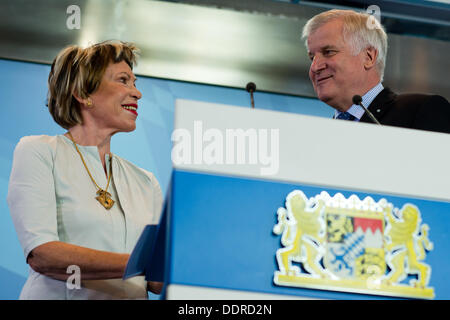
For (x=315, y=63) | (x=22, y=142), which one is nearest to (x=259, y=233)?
(x=22, y=142)

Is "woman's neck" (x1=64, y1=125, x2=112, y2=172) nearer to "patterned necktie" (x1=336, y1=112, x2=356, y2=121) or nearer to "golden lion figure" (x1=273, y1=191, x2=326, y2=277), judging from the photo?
"patterned necktie" (x1=336, y1=112, x2=356, y2=121)

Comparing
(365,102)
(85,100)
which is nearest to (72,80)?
(85,100)

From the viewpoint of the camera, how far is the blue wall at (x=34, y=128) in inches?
122

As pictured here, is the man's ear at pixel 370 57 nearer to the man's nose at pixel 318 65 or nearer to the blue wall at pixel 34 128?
the man's nose at pixel 318 65

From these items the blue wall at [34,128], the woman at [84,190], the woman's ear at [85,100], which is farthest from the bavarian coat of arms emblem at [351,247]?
the blue wall at [34,128]

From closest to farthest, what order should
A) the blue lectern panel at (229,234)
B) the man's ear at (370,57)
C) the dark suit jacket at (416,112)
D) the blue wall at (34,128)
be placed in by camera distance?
the blue lectern panel at (229,234)
the dark suit jacket at (416,112)
the man's ear at (370,57)
the blue wall at (34,128)

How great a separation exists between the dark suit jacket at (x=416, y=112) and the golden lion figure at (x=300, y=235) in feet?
2.76

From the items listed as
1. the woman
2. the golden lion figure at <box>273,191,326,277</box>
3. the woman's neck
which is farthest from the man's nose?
the golden lion figure at <box>273,191,326,277</box>

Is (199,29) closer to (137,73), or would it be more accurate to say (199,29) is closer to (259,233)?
(137,73)

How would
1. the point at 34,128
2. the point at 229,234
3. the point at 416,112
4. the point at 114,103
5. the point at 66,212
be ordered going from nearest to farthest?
the point at 229,234 → the point at 66,212 → the point at 416,112 → the point at 114,103 → the point at 34,128

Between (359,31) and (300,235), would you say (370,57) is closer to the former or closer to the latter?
(359,31)

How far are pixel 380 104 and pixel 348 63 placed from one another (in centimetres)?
21

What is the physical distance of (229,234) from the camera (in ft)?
3.89

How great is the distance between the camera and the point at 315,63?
2359mm
